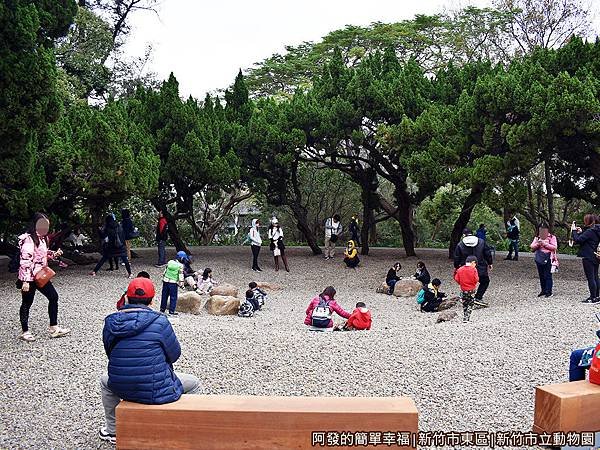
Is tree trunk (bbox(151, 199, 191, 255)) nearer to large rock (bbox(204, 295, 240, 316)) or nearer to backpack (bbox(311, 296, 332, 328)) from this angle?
large rock (bbox(204, 295, 240, 316))

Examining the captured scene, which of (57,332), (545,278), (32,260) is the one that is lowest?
(57,332)

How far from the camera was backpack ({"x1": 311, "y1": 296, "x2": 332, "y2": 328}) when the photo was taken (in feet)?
30.6

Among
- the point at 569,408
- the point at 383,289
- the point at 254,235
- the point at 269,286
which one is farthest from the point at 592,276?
the point at 254,235

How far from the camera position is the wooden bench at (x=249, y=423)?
12.7ft

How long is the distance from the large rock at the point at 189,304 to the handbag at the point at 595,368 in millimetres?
8097

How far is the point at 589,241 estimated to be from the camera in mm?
9961

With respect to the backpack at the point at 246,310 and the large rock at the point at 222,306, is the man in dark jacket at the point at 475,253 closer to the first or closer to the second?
the backpack at the point at 246,310

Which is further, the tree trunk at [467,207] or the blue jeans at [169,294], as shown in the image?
the tree trunk at [467,207]

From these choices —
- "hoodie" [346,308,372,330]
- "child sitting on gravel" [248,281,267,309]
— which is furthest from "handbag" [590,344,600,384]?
"child sitting on gravel" [248,281,267,309]

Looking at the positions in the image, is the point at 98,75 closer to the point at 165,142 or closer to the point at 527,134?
the point at 165,142

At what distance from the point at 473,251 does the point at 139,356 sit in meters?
7.94

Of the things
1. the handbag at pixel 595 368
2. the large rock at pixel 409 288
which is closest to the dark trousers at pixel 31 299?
the handbag at pixel 595 368

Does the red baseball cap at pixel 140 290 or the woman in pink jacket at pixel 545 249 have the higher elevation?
the woman in pink jacket at pixel 545 249

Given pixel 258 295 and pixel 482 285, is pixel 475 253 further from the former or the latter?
pixel 258 295
